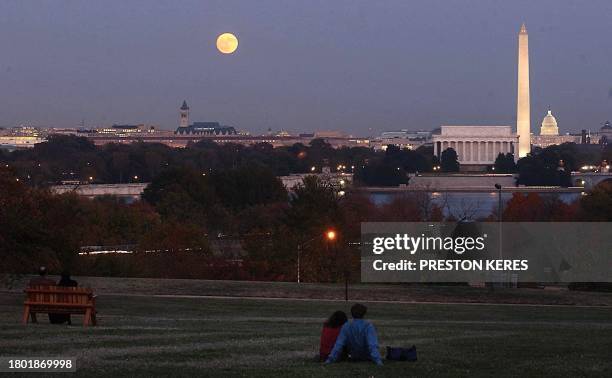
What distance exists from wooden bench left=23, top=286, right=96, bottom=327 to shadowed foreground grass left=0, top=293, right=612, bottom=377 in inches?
10.9

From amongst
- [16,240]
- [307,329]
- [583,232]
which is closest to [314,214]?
[583,232]

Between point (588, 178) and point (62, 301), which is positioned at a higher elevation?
point (588, 178)

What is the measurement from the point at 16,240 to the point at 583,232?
28.7m

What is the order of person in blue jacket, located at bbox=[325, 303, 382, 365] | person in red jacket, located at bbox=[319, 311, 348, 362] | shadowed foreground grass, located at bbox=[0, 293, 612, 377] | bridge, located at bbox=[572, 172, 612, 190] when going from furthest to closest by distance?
bridge, located at bbox=[572, 172, 612, 190], person in red jacket, located at bbox=[319, 311, 348, 362], person in blue jacket, located at bbox=[325, 303, 382, 365], shadowed foreground grass, located at bbox=[0, 293, 612, 377]

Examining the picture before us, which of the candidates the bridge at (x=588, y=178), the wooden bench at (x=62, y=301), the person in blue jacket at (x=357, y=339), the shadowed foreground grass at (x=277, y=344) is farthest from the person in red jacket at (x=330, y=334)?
the bridge at (x=588, y=178)

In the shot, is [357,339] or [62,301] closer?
[357,339]

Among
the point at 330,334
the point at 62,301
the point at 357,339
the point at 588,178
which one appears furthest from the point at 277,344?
the point at 588,178

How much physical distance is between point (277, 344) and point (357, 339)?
84.2 inches

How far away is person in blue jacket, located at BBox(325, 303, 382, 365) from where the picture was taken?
569 inches

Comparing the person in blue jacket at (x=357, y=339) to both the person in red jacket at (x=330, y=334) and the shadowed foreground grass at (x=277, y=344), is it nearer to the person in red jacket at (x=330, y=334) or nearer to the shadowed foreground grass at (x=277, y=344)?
the shadowed foreground grass at (x=277, y=344)

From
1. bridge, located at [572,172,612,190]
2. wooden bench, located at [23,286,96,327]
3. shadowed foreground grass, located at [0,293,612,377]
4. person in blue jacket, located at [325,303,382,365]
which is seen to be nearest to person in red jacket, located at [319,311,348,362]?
shadowed foreground grass, located at [0,293,612,377]

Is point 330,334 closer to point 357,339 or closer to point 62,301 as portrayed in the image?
point 357,339

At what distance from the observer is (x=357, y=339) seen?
14500 mm

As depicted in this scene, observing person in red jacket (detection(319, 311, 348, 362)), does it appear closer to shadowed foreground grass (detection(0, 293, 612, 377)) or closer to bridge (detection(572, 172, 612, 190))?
shadowed foreground grass (detection(0, 293, 612, 377))
